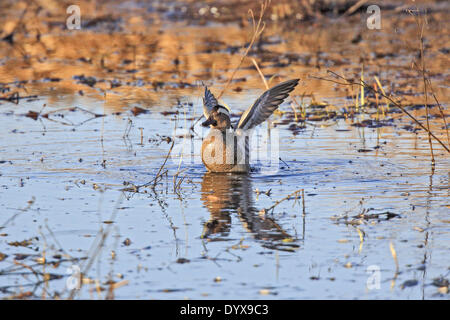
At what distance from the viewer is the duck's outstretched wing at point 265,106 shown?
9336mm

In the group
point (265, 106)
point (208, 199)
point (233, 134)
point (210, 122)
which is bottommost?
point (208, 199)

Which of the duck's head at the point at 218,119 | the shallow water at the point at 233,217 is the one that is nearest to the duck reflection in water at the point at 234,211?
the shallow water at the point at 233,217

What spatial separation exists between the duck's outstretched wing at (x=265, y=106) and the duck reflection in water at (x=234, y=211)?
65 cm

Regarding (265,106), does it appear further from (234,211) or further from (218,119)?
(234,211)

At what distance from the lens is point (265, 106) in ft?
30.9

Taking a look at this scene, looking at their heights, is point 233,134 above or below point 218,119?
below

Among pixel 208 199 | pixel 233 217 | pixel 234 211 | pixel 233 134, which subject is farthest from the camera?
pixel 233 134

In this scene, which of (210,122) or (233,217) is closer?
(233,217)

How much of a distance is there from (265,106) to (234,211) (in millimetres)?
2265

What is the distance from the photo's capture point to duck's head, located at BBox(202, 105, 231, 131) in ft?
30.6

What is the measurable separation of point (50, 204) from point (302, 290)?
3.25 m

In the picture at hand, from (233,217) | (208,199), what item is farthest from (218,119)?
(233,217)

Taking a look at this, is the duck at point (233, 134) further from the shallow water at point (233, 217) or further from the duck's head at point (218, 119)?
the shallow water at point (233, 217)
